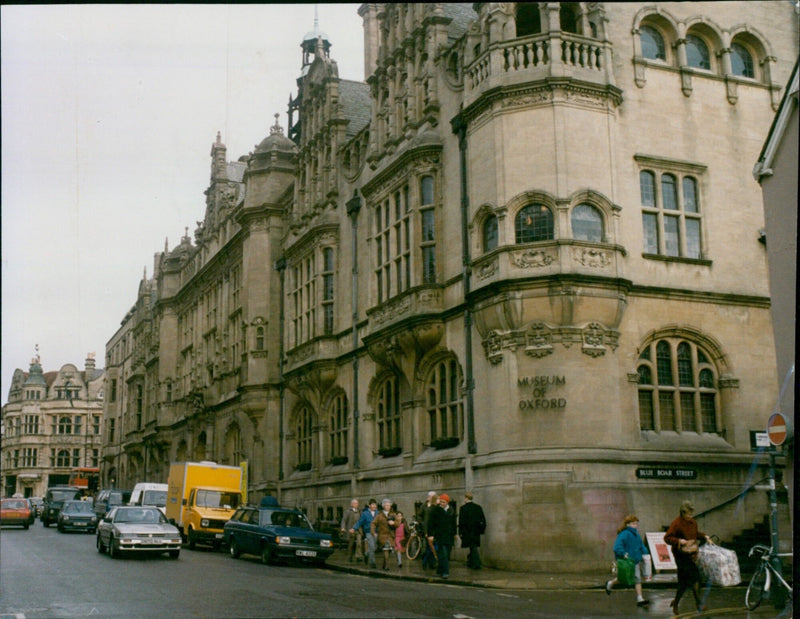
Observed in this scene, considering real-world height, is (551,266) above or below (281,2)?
above

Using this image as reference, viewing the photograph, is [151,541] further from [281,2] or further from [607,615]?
[281,2]

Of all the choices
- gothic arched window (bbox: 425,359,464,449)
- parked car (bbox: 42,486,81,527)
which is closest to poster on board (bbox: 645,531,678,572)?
gothic arched window (bbox: 425,359,464,449)

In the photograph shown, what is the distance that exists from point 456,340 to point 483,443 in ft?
11.9

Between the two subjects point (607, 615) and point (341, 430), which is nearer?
point (607, 615)

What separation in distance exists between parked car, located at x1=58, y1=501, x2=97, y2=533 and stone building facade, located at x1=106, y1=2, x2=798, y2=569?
16493mm

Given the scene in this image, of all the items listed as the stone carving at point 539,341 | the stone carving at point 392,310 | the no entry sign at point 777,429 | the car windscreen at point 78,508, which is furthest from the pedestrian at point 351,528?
the car windscreen at point 78,508

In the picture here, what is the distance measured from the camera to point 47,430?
416ft

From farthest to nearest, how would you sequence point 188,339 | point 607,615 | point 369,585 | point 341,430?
1. point 188,339
2. point 341,430
3. point 369,585
4. point 607,615

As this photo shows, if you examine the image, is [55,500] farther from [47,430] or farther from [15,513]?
[47,430]

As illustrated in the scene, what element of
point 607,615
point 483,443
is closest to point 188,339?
point 483,443

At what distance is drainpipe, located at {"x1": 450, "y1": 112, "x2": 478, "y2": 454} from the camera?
26.5 m

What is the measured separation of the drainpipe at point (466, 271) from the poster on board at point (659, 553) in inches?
221

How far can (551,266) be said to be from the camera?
80.8 ft

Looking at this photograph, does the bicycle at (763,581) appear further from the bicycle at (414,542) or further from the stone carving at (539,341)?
the bicycle at (414,542)
